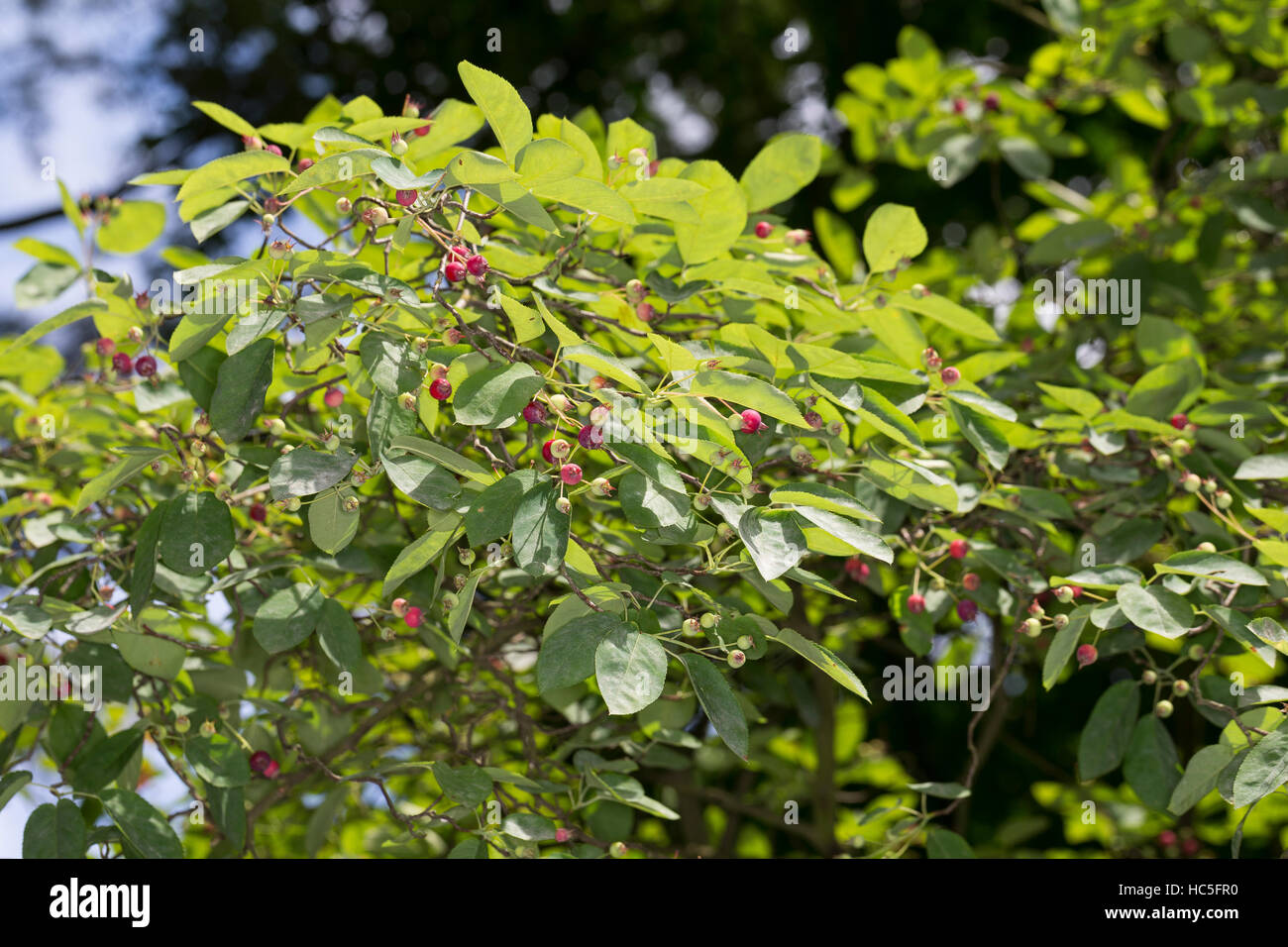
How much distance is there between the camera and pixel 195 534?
1190 millimetres

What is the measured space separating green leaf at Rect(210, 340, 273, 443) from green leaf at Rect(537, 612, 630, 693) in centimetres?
45

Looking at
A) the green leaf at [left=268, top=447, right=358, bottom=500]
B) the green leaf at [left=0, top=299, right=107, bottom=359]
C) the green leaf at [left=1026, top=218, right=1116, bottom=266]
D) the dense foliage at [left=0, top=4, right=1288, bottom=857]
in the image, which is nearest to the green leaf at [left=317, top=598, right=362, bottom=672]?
the dense foliage at [left=0, top=4, right=1288, bottom=857]

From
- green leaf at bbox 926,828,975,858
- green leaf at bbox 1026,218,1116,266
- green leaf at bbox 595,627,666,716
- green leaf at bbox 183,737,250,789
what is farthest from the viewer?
green leaf at bbox 1026,218,1116,266

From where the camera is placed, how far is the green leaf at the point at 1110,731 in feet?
4.48

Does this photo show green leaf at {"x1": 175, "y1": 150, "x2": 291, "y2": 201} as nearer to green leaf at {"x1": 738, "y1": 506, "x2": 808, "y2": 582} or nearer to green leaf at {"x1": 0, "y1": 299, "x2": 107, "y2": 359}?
green leaf at {"x1": 0, "y1": 299, "x2": 107, "y2": 359}

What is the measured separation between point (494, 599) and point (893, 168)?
2.30m

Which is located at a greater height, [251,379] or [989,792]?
[251,379]

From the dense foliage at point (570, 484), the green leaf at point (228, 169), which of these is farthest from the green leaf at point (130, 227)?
the green leaf at point (228, 169)

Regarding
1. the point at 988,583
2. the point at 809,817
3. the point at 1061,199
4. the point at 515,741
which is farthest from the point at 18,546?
the point at 1061,199

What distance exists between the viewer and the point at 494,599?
1.56 m

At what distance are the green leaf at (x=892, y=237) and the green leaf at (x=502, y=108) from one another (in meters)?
0.49

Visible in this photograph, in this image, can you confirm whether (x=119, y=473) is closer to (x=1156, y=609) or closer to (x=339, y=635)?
(x=339, y=635)

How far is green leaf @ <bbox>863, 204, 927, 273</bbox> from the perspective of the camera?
136 cm

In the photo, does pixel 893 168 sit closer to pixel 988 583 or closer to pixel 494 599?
pixel 988 583
